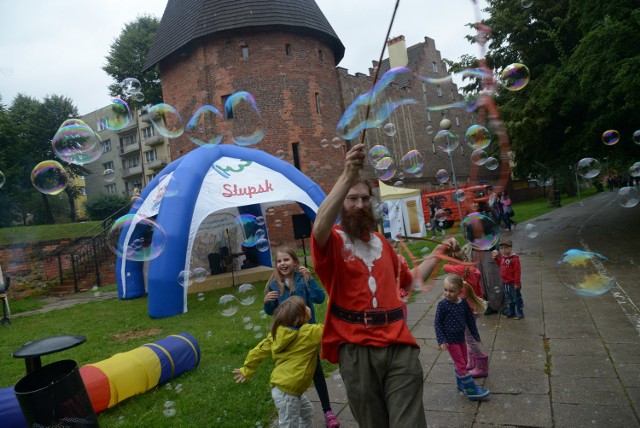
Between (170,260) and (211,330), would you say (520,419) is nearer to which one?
(211,330)

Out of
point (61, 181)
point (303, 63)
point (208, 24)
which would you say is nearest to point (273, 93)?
point (303, 63)

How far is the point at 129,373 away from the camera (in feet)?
15.1

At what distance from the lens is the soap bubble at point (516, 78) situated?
20.0 ft

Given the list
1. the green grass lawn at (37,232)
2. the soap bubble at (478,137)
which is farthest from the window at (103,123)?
the green grass lawn at (37,232)

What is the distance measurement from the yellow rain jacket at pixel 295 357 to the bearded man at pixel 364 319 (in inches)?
32.3

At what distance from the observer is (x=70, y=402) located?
3373 mm

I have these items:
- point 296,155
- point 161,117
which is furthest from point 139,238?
point 296,155

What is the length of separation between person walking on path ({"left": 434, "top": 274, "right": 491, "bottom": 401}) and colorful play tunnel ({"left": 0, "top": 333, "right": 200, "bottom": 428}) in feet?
10.7

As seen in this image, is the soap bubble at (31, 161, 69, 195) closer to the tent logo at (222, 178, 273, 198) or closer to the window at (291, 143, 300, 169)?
the tent logo at (222, 178, 273, 198)

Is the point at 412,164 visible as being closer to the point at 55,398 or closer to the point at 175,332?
the point at 175,332

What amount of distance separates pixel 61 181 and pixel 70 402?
4.76m

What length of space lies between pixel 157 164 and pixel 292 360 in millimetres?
46550

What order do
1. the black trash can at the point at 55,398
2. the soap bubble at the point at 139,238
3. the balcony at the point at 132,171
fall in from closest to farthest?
the black trash can at the point at 55,398, the soap bubble at the point at 139,238, the balcony at the point at 132,171

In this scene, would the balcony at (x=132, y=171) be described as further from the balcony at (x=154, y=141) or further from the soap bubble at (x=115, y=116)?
the soap bubble at (x=115, y=116)
